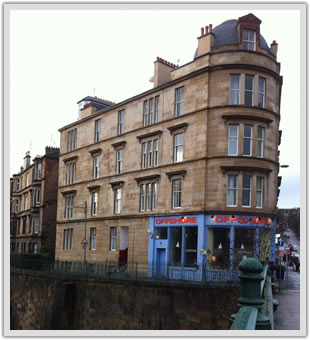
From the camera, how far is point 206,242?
109 ft

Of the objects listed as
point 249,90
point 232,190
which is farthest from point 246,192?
point 249,90

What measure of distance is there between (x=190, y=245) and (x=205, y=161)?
20.0 feet

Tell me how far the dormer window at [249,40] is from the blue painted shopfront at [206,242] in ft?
38.9

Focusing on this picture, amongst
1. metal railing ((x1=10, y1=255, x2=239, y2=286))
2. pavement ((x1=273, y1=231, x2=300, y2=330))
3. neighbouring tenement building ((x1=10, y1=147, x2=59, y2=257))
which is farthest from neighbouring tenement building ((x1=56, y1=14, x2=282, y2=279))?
neighbouring tenement building ((x1=10, y1=147, x2=59, y2=257))

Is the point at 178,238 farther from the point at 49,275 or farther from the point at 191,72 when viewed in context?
the point at 191,72

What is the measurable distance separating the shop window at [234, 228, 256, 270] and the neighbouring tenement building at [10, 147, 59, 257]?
30366mm

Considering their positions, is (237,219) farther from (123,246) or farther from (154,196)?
(123,246)

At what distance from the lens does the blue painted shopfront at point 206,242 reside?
3133cm

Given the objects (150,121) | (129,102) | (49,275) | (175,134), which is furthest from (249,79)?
(49,275)

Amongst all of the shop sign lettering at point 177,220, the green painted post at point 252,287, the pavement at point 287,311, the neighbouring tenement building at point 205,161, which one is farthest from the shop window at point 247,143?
the green painted post at point 252,287

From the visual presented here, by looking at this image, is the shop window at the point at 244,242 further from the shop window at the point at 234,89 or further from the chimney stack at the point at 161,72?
the chimney stack at the point at 161,72

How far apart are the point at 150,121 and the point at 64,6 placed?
28789mm

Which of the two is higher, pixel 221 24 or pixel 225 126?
pixel 221 24

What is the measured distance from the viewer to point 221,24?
122 feet
